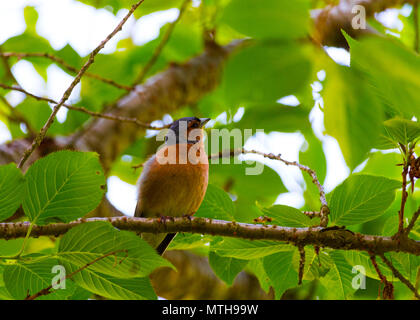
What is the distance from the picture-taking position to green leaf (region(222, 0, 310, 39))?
97cm

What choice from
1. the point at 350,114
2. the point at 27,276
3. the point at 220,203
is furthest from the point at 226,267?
the point at 350,114

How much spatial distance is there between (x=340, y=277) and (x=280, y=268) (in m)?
0.37

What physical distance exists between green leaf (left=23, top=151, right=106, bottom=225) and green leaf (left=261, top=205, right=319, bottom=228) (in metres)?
0.80

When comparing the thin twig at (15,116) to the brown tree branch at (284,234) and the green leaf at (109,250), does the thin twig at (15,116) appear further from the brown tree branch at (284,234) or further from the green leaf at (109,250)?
the green leaf at (109,250)

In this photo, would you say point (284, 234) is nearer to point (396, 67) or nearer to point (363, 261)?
point (363, 261)

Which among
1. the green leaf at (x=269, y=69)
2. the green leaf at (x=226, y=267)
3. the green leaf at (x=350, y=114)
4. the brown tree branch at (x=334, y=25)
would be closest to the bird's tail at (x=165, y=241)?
the green leaf at (x=226, y=267)

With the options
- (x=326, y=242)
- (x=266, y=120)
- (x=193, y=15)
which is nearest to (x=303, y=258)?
(x=326, y=242)

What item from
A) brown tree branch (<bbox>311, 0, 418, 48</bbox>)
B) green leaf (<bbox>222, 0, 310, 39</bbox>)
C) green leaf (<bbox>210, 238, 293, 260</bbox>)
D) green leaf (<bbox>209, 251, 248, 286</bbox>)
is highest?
brown tree branch (<bbox>311, 0, 418, 48</bbox>)

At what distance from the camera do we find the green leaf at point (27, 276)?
2.14m

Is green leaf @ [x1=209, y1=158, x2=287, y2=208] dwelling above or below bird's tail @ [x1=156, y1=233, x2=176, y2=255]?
above

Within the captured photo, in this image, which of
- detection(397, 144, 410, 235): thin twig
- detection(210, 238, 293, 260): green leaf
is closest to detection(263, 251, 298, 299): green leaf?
detection(210, 238, 293, 260): green leaf

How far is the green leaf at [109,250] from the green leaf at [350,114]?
1181mm

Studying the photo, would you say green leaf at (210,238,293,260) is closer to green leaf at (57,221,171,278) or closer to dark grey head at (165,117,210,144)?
green leaf at (57,221,171,278)
